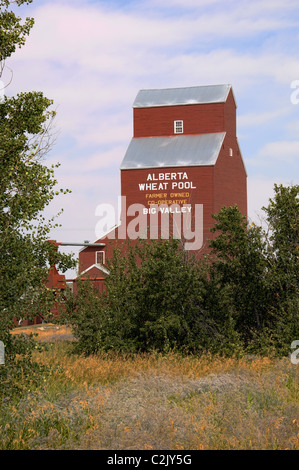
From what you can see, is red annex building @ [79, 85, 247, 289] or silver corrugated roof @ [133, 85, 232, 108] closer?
red annex building @ [79, 85, 247, 289]

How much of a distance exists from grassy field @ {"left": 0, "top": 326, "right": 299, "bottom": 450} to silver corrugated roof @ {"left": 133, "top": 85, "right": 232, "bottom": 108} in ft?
101

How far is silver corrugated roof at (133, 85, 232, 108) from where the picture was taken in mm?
40625

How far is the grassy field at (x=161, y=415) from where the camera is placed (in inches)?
304

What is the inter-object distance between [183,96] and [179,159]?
17.7 ft

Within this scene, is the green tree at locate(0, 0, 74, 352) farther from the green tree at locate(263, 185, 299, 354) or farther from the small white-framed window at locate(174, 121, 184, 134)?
the small white-framed window at locate(174, 121, 184, 134)

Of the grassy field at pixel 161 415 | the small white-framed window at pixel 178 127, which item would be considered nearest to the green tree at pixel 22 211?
the grassy field at pixel 161 415

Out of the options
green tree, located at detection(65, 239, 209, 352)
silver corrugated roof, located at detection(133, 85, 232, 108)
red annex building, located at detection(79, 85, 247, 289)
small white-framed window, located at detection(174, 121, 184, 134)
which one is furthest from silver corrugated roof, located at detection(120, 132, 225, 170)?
green tree, located at detection(65, 239, 209, 352)

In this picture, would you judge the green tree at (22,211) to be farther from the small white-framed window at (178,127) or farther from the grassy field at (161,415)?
the small white-framed window at (178,127)

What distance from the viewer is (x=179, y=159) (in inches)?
1521

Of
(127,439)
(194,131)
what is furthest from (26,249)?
(194,131)

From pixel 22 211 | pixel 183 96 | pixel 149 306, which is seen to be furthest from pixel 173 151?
pixel 22 211
